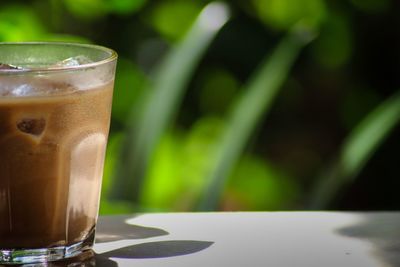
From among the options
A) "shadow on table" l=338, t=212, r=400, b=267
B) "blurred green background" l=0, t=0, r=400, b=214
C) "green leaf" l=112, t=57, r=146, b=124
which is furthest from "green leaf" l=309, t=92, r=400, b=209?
"shadow on table" l=338, t=212, r=400, b=267

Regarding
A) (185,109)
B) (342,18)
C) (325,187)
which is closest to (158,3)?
(185,109)

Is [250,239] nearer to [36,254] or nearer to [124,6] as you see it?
[36,254]

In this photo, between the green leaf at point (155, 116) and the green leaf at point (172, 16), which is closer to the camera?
the green leaf at point (155, 116)

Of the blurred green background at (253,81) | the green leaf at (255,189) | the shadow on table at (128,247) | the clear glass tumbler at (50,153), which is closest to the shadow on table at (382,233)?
the shadow on table at (128,247)

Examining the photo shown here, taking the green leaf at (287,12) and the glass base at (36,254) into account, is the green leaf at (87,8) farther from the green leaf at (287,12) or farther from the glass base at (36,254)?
the glass base at (36,254)

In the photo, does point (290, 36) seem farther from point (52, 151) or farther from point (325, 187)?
point (52, 151)

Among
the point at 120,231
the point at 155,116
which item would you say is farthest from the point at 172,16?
the point at 120,231

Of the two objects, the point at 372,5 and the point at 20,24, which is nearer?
the point at 20,24
